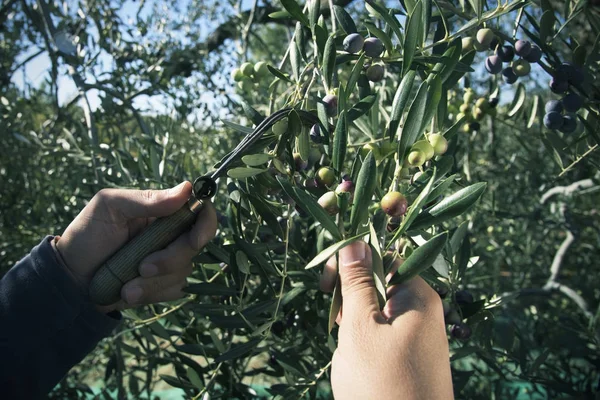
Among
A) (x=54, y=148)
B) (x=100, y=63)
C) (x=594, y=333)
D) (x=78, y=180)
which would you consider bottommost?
(x=594, y=333)

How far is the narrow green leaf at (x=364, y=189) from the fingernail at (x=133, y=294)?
50cm

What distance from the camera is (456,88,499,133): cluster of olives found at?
1524mm

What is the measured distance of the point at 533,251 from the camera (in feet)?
9.61

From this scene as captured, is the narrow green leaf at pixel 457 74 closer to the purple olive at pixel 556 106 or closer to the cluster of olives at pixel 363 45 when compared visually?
the cluster of olives at pixel 363 45

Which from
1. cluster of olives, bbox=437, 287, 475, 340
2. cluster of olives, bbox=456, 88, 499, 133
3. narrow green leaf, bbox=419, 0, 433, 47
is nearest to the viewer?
narrow green leaf, bbox=419, 0, 433, 47

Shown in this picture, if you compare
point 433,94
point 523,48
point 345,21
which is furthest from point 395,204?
point 523,48

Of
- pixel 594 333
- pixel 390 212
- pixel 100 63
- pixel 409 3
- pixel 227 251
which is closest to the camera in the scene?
pixel 390 212

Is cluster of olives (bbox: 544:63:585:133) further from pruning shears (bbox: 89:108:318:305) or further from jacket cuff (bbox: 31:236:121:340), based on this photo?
jacket cuff (bbox: 31:236:121:340)

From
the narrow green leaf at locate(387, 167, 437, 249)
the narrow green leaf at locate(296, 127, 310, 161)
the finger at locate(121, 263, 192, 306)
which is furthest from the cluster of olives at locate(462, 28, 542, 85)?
the finger at locate(121, 263, 192, 306)

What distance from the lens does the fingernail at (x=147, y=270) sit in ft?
3.30

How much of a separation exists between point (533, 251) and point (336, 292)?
7.96 ft

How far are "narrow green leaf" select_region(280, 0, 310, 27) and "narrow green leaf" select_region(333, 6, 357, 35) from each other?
0.20 feet

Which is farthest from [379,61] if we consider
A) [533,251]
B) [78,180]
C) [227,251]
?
[533,251]

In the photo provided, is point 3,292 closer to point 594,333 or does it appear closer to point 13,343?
point 13,343
